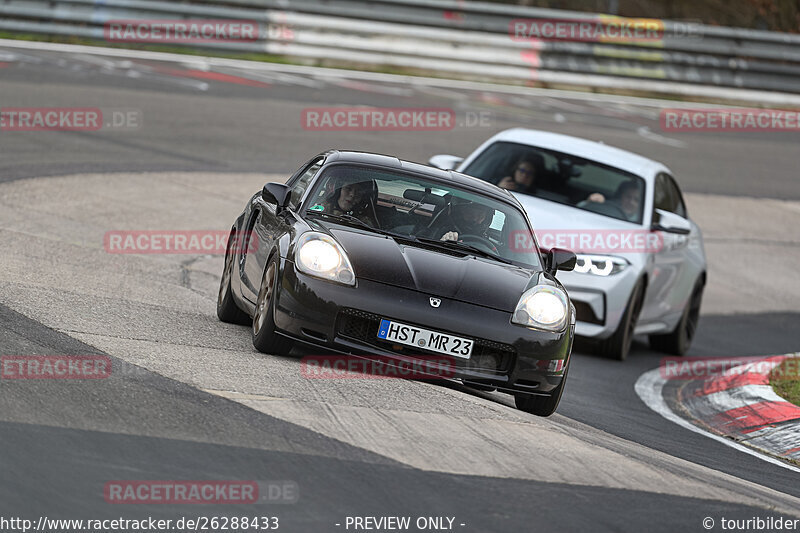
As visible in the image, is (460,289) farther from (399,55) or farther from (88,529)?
(399,55)

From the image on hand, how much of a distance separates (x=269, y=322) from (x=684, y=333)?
21.2 feet

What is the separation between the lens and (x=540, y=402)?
7.63m

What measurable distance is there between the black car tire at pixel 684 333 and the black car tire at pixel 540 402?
5290mm

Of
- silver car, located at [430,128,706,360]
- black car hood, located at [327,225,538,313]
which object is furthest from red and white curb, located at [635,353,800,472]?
black car hood, located at [327,225,538,313]

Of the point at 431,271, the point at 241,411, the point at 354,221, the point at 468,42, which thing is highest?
the point at 468,42

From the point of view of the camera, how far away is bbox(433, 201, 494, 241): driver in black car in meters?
8.18

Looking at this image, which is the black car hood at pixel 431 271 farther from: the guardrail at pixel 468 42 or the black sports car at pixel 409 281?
the guardrail at pixel 468 42

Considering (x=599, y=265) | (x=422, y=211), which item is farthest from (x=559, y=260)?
(x=599, y=265)

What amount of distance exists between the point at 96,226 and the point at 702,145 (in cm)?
1440

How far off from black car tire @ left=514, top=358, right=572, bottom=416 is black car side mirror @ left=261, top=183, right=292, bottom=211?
200cm

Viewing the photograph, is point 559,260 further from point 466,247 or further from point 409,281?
point 409,281

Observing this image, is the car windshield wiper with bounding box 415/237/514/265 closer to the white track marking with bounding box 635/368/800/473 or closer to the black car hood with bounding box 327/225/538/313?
the black car hood with bounding box 327/225/538/313

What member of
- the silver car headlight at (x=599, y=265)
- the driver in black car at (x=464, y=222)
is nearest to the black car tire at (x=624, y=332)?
the silver car headlight at (x=599, y=265)

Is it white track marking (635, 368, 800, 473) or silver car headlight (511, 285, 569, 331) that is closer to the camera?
silver car headlight (511, 285, 569, 331)
